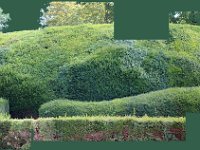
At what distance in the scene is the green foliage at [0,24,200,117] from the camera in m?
14.6

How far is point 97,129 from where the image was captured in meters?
10.8

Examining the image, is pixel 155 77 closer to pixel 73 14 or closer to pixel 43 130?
pixel 43 130

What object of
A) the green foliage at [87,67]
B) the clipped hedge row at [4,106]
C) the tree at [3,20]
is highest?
the tree at [3,20]

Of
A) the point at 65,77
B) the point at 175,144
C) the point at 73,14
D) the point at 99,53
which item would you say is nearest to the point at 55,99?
the point at 65,77

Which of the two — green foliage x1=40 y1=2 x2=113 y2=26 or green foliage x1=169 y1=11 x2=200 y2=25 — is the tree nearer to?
green foliage x1=40 y1=2 x2=113 y2=26

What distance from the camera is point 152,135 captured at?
1081 cm

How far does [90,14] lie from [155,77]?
6659 millimetres

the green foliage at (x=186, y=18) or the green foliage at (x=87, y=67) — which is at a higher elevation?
the green foliage at (x=186, y=18)

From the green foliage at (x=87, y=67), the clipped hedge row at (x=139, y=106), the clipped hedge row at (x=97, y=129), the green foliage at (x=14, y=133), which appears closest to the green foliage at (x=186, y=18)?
the green foliage at (x=87, y=67)

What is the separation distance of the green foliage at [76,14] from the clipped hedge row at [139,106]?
21.6 feet

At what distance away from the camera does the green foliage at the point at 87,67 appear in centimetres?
1464

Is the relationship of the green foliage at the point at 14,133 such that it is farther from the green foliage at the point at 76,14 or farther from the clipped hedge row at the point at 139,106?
the green foliage at the point at 76,14

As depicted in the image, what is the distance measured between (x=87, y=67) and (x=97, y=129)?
13.7 ft

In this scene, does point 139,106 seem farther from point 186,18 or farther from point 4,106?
point 186,18
